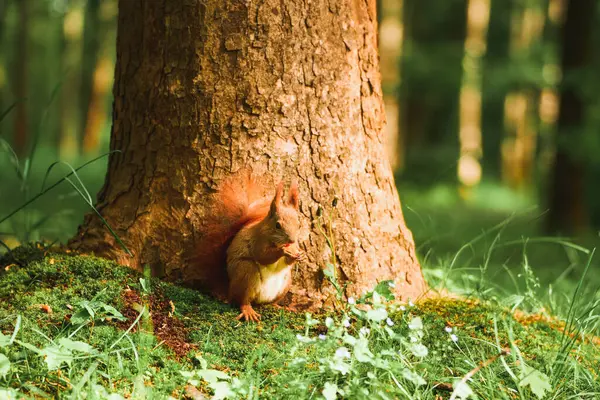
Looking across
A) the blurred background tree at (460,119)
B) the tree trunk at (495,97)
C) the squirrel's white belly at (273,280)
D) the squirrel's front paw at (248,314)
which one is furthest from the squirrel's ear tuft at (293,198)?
the tree trunk at (495,97)

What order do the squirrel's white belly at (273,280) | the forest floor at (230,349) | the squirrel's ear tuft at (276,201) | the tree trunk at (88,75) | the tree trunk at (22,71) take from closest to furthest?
the forest floor at (230,349), the squirrel's ear tuft at (276,201), the squirrel's white belly at (273,280), the tree trunk at (22,71), the tree trunk at (88,75)

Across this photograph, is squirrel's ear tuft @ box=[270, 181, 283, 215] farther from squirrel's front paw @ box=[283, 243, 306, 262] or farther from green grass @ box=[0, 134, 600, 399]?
green grass @ box=[0, 134, 600, 399]

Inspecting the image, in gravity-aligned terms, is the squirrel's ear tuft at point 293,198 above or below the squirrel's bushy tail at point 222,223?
above

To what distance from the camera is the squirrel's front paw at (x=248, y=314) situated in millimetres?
2346

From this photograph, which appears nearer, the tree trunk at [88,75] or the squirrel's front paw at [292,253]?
the squirrel's front paw at [292,253]

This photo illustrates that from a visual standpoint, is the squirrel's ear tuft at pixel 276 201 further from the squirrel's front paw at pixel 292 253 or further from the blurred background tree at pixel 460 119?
the blurred background tree at pixel 460 119

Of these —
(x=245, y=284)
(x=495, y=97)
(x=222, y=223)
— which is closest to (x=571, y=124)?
(x=222, y=223)

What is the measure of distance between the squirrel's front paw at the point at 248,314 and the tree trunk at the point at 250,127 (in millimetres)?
228

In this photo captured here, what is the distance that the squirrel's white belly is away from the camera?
2.36m

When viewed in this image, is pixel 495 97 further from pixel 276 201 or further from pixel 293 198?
pixel 276 201

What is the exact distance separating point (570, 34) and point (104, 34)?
14.8 metres

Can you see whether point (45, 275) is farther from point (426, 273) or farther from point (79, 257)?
point (426, 273)

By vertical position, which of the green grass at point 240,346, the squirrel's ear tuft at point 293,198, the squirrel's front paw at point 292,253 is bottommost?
the green grass at point 240,346

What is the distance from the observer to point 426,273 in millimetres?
3229
